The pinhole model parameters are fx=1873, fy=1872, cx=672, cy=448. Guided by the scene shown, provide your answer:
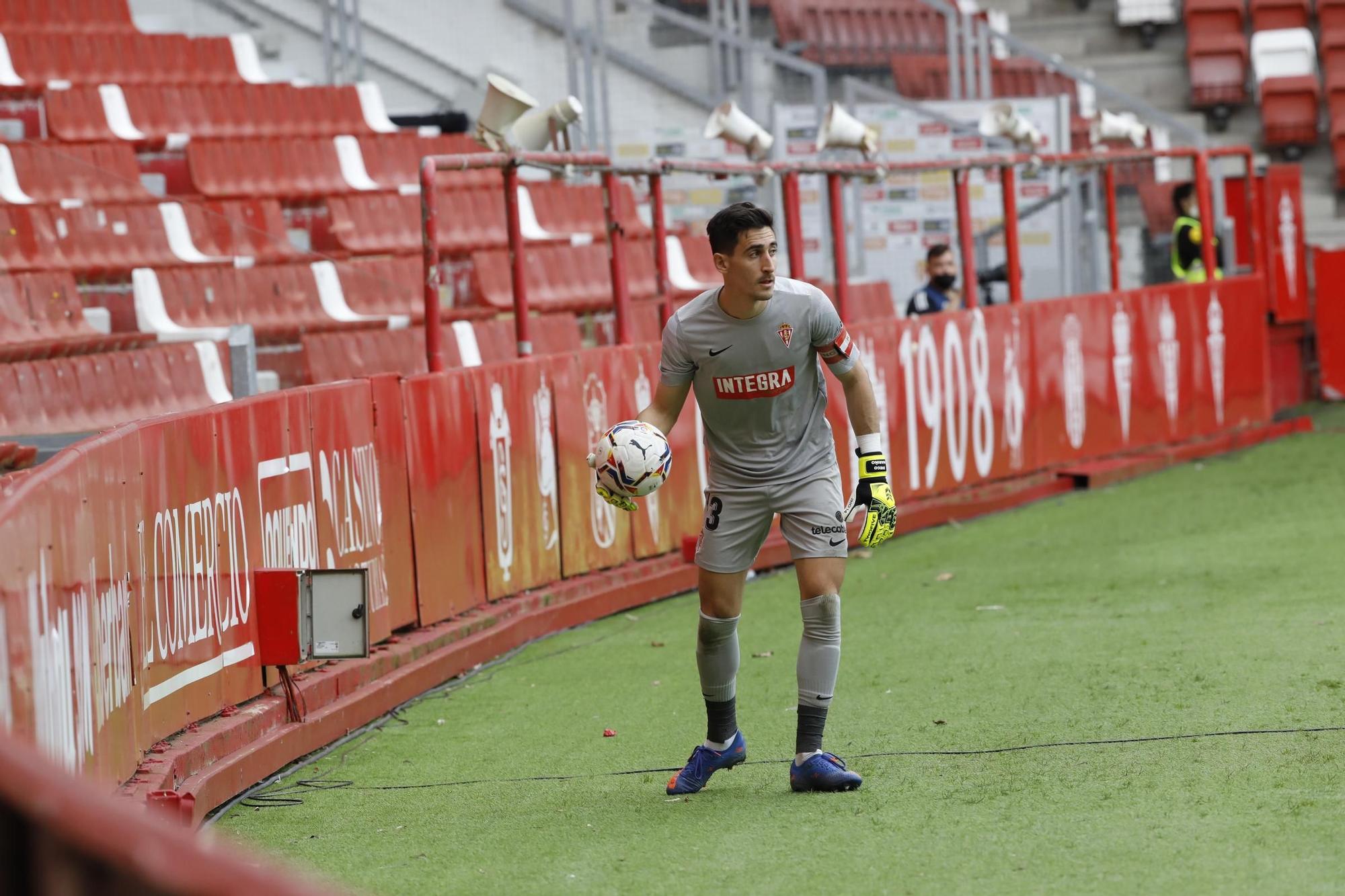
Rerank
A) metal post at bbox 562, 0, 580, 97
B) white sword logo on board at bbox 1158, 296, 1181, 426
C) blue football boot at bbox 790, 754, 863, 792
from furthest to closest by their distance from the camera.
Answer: metal post at bbox 562, 0, 580, 97, white sword logo on board at bbox 1158, 296, 1181, 426, blue football boot at bbox 790, 754, 863, 792

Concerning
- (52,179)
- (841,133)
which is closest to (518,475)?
(52,179)

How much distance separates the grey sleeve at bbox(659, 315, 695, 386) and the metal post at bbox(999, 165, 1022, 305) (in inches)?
342

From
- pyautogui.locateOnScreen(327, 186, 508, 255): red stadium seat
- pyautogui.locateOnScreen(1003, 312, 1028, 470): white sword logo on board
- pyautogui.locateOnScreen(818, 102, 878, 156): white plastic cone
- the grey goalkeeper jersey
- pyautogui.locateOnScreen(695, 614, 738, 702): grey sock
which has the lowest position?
pyautogui.locateOnScreen(695, 614, 738, 702): grey sock

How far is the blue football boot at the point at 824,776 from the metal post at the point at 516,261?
4.54 m

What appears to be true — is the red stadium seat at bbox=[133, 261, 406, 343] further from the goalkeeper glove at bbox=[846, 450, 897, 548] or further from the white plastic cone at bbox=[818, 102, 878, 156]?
the goalkeeper glove at bbox=[846, 450, 897, 548]

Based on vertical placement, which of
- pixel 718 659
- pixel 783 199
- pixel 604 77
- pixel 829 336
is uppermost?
pixel 604 77

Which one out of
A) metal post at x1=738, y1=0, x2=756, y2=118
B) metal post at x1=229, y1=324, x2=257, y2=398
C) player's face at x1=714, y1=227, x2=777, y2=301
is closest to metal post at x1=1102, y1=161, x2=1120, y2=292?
metal post at x1=738, y1=0, x2=756, y2=118

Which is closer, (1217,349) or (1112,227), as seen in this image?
(1112,227)

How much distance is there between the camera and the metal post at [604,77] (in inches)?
691

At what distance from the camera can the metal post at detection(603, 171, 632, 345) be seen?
10953 millimetres

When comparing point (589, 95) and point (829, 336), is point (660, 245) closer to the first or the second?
point (829, 336)

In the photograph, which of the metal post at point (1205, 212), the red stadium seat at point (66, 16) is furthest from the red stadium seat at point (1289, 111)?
the red stadium seat at point (66, 16)

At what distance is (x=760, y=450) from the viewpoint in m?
6.38

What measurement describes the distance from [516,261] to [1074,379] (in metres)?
6.71
